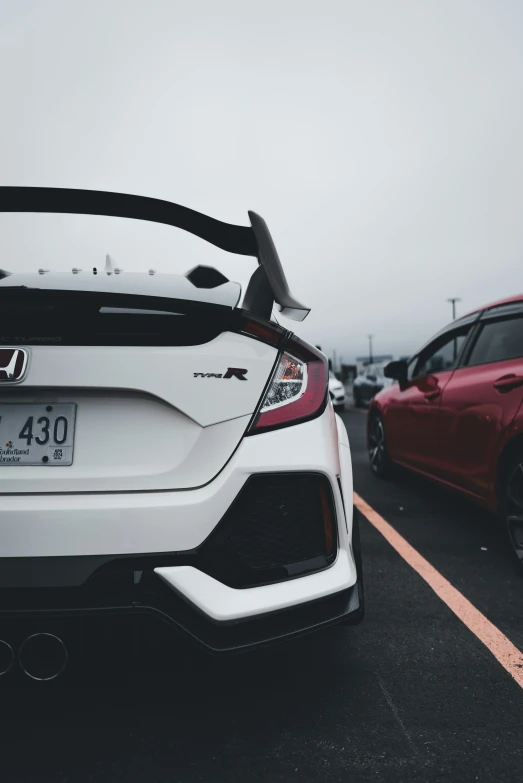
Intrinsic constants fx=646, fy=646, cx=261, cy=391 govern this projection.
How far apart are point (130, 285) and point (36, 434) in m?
0.69

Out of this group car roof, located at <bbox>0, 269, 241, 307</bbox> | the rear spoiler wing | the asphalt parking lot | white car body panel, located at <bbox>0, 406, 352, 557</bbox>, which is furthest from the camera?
the rear spoiler wing

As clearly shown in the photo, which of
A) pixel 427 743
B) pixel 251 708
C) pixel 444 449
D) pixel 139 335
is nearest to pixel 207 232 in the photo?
pixel 139 335

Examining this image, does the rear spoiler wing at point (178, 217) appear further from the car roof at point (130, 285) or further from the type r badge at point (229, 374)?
the type r badge at point (229, 374)

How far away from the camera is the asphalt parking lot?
179 cm

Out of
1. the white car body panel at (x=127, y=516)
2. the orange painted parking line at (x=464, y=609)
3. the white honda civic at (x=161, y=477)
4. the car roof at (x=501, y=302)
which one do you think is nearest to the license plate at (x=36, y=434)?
the white honda civic at (x=161, y=477)

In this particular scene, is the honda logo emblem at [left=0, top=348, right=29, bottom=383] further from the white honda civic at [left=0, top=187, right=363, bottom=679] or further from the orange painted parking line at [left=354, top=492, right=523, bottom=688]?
the orange painted parking line at [left=354, top=492, right=523, bottom=688]

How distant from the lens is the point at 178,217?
2.50 meters

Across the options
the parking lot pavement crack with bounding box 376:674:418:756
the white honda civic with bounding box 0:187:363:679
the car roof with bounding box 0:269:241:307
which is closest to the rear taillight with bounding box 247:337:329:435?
the white honda civic with bounding box 0:187:363:679

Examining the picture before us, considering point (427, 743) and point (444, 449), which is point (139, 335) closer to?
point (427, 743)

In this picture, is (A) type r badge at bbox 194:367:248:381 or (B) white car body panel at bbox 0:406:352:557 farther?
(A) type r badge at bbox 194:367:248:381

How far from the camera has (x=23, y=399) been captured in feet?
5.79

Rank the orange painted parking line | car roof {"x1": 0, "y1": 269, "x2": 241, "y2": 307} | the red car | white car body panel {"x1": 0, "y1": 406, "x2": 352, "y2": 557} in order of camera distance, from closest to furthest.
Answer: white car body panel {"x1": 0, "y1": 406, "x2": 352, "y2": 557}, car roof {"x1": 0, "y1": 269, "x2": 241, "y2": 307}, the orange painted parking line, the red car

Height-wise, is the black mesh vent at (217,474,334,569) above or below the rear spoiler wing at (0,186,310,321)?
below

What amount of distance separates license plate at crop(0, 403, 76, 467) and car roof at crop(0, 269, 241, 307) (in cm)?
41
